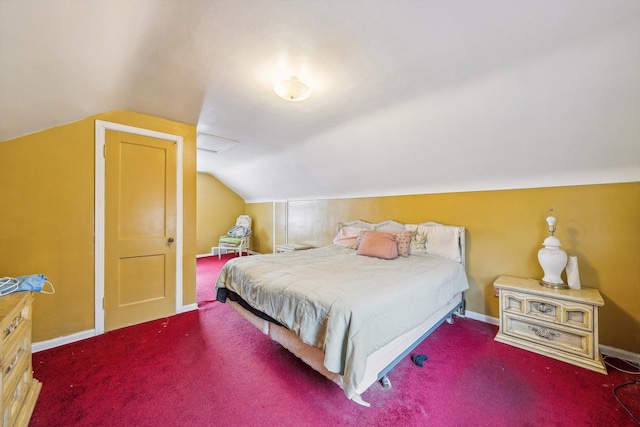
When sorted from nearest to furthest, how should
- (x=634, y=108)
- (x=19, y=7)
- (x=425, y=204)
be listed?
1. (x=19, y=7)
2. (x=634, y=108)
3. (x=425, y=204)

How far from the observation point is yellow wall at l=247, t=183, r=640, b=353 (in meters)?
2.02

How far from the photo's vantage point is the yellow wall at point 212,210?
6.32 m

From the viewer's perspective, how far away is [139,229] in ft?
8.61

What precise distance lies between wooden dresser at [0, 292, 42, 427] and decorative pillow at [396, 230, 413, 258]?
3.12 m

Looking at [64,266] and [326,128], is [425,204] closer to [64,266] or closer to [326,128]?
[326,128]

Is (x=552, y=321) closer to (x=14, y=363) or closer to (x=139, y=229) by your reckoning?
(x=14, y=363)

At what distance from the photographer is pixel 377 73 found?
6.01ft

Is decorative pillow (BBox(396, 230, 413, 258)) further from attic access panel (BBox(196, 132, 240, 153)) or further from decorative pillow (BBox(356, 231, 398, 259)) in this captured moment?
attic access panel (BBox(196, 132, 240, 153))

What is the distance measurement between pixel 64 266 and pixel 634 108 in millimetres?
4754

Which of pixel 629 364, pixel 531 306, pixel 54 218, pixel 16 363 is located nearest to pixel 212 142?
pixel 54 218

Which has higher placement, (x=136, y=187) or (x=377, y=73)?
(x=377, y=73)

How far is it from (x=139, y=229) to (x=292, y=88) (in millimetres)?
2238

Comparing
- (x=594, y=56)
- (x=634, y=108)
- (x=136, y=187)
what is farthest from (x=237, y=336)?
(x=634, y=108)

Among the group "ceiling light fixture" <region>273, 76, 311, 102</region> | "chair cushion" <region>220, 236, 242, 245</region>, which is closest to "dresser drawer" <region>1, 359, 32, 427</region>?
"ceiling light fixture" <region>273, 76, 311, 102</region>
